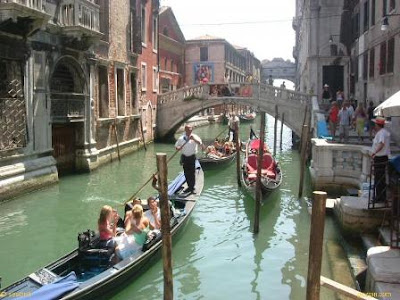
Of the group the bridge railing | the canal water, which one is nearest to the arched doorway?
the canal water

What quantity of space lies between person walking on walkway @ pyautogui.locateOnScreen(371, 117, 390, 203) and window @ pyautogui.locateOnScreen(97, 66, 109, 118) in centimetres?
948

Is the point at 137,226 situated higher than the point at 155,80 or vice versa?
the point at 155,80

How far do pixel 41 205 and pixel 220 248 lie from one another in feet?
13.0

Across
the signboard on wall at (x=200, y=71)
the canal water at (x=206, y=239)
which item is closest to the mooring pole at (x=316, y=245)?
the canal water at (x=206, y=239)

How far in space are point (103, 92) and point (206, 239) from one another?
8058mm

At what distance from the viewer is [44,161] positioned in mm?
10047

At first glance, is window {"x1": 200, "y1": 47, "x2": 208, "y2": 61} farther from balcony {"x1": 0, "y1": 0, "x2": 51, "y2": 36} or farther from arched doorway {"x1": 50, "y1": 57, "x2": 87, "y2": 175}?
balcony {"x1": 0, "y1": 0, "x2": 51, "y2": 36}

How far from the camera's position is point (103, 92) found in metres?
13.7

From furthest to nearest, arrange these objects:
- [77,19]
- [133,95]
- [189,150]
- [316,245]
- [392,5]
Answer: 1. [133,95]
2. [77,19]
3. [392,5]
4. [189,150]
5. [316,245]

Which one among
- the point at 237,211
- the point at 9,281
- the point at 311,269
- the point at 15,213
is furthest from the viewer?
the point at 237,211

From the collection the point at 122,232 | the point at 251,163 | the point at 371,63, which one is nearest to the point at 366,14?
the point at 371,63

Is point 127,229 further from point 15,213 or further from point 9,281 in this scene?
point 15,213

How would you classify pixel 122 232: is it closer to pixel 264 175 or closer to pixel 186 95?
pixel 264 175

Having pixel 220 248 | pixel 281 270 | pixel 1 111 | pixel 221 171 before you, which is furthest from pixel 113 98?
pixel 281 270
